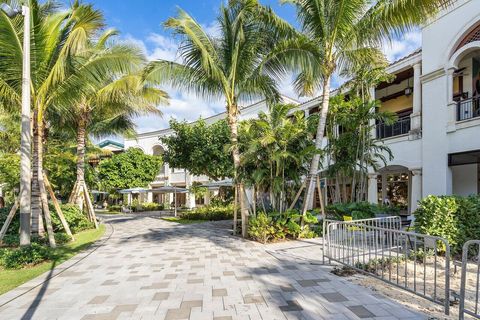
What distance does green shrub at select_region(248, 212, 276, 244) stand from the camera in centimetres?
1011

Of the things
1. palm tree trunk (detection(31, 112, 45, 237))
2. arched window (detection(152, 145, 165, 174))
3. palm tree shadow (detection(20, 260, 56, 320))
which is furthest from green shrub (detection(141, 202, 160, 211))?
palm tree shadow (detection(20, 260, 56, 320))

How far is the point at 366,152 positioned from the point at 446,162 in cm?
279

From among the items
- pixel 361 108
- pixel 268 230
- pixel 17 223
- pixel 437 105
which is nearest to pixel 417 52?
pixel 437 105

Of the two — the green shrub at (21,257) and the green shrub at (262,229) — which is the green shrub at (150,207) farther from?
the green shrub at (21,257)

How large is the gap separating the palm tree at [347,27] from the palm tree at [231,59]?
1.21 meters

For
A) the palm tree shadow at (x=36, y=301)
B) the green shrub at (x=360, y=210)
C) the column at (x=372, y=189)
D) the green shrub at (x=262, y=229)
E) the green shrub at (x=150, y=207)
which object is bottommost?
the green shrub at (x=150, y=207)

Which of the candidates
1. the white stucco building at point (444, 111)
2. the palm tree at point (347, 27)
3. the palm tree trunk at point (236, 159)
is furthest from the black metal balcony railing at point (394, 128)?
the palm tree trunk at point (236, 159)

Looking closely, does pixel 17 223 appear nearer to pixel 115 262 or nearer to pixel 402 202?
pixel 115 262

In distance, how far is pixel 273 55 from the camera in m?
10.4

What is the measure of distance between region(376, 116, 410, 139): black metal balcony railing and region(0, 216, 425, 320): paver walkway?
970 cm

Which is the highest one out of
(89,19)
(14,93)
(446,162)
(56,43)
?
(89,19)

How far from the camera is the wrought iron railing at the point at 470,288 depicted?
389cm

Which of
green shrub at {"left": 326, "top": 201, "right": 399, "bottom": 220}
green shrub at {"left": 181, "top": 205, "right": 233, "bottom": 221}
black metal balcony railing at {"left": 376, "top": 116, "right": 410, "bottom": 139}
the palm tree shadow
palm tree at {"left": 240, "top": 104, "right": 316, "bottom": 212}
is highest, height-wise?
black metal balcony railing at {"left": 376, "top": 116, "right": 410, "bottom": 139}

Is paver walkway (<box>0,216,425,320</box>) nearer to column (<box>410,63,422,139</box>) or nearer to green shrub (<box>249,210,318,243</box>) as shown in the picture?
green shrub (<box>249,210,318,243</box>)
